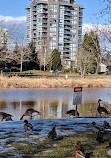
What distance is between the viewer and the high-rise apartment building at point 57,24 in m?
107

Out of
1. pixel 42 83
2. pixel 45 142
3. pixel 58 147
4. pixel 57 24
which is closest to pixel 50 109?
pixel 45 142

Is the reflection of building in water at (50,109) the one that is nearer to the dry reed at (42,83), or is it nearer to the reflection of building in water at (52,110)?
the reflection of building in water at (52,110)

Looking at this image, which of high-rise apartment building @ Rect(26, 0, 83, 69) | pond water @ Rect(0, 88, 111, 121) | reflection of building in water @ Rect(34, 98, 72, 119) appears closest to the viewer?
reflection of building in water @ Rect(34, 98, 72, 119)

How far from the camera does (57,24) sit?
108625 millimetres

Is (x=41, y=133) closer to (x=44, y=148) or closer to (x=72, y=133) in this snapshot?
(x=72, y=133)

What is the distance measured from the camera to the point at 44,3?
106 m

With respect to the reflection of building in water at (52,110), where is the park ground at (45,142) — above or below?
above

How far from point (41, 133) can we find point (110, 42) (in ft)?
29.1

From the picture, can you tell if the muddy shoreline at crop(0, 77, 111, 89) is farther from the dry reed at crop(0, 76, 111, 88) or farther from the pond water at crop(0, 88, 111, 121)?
the pond water at crop(0, 88, 111, 121)

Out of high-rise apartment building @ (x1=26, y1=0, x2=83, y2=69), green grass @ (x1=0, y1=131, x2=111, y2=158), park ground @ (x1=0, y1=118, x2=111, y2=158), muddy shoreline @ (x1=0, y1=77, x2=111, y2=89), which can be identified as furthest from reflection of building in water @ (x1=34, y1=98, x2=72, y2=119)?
high-rise apartment building @ (x1=26, y1=0, x2=83, y2=69)

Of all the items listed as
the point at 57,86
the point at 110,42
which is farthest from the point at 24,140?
the point at 57,86

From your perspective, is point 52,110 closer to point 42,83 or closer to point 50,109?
point 50,109

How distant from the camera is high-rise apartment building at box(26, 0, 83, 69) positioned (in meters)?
107

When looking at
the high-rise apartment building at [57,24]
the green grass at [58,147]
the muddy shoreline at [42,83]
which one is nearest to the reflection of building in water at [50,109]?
the green grass at [58,147]
